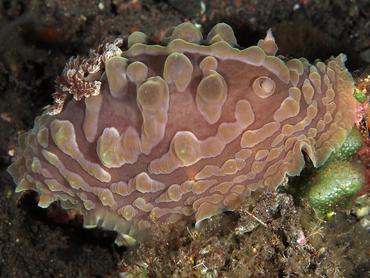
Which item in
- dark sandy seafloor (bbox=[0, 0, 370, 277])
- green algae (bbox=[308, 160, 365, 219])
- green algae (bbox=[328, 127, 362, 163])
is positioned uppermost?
green algae (bbox=[328, 127, 362, 163])

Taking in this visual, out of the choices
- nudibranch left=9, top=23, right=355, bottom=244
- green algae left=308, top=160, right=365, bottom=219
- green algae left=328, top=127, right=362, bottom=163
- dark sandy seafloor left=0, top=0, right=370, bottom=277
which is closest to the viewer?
nudibranch left=9, top=23, right=355, bottom=244

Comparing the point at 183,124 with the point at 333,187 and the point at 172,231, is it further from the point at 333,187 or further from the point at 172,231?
the point at 333,187

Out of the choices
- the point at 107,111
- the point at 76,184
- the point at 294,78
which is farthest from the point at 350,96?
the point at 76,184

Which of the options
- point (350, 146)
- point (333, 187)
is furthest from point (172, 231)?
point (350, 146)

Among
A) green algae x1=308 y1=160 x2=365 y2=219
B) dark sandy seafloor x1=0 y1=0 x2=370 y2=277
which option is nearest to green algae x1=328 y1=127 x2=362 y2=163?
green algae x1=308 y1=160 x2=365 y2=219

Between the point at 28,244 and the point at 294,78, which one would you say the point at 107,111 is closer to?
the point at 294,78

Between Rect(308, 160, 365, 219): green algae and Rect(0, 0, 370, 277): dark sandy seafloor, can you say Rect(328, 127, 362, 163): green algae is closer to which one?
Rect(308, 160, 365, 219): green algae
